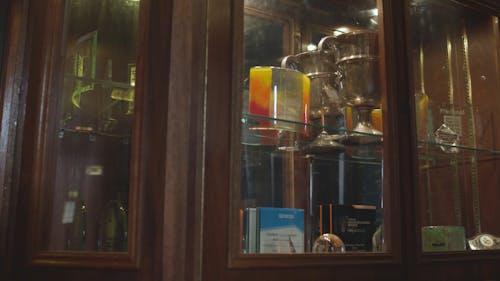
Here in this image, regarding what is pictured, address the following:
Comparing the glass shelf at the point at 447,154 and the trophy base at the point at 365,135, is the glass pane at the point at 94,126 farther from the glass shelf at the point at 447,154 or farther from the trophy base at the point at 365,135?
the glass shelf at the point at 447,154

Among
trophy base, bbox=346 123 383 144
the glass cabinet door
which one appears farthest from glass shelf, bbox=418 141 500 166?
the glass cabinet door

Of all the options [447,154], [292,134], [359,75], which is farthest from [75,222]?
[447,154]

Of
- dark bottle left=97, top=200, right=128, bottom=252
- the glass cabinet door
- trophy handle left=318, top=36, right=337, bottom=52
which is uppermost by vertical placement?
trophy handle left=318, top=36, right=337, bottom=52

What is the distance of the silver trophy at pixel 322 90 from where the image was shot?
3.77 feet

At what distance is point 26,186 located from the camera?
0.93 m

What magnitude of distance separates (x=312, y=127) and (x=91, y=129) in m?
0.44

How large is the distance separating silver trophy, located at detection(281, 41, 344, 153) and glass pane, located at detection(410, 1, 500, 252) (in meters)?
0.18

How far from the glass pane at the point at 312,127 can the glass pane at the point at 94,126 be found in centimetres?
21

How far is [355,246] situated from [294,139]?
244mm

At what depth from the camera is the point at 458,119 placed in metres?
1.39

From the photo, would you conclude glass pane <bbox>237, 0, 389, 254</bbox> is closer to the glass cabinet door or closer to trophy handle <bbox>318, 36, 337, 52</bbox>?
trophy handle <bbox>318, 36, 337, 52</bbox>

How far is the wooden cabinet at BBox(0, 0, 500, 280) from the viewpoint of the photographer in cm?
86

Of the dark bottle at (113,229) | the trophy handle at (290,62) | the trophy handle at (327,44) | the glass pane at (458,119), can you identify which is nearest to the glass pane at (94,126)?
the dark bottle at (113,229)

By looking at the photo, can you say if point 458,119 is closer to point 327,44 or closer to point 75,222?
point 327,44
